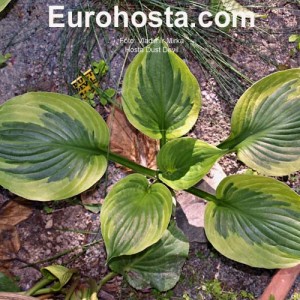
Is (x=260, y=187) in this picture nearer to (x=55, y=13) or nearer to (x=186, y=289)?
(x=186, y=289)

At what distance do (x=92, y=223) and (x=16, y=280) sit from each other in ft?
0.80

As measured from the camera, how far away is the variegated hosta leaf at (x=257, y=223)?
125 cm

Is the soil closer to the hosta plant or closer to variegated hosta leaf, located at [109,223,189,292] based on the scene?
variegated hosta leaf, located at [109,223,189,292]

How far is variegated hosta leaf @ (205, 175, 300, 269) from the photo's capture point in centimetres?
125

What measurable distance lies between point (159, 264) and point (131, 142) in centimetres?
33

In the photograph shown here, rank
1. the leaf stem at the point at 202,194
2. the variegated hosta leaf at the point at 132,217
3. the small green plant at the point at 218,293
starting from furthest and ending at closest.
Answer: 1. the small green plant at the point at 218,293
2. the leaf stem at the point at 202,194
3. the variegated hosta leaf at the point at 132,217

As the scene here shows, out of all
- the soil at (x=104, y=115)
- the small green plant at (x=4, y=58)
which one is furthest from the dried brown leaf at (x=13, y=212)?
the small green plant at (x=4, y=58)

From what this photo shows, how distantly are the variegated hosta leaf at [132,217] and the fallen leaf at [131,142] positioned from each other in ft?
0.63

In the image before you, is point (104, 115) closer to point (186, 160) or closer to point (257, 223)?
point (186, 160)

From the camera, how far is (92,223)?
1.49 metres

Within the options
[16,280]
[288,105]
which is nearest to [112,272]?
[16,280]

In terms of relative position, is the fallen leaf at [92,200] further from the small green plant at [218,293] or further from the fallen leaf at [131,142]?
the small green plant at [218,293]

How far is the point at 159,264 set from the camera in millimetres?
1422

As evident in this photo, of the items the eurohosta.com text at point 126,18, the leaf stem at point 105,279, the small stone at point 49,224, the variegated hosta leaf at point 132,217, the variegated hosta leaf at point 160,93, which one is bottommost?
the leaf stem at point 105,279
